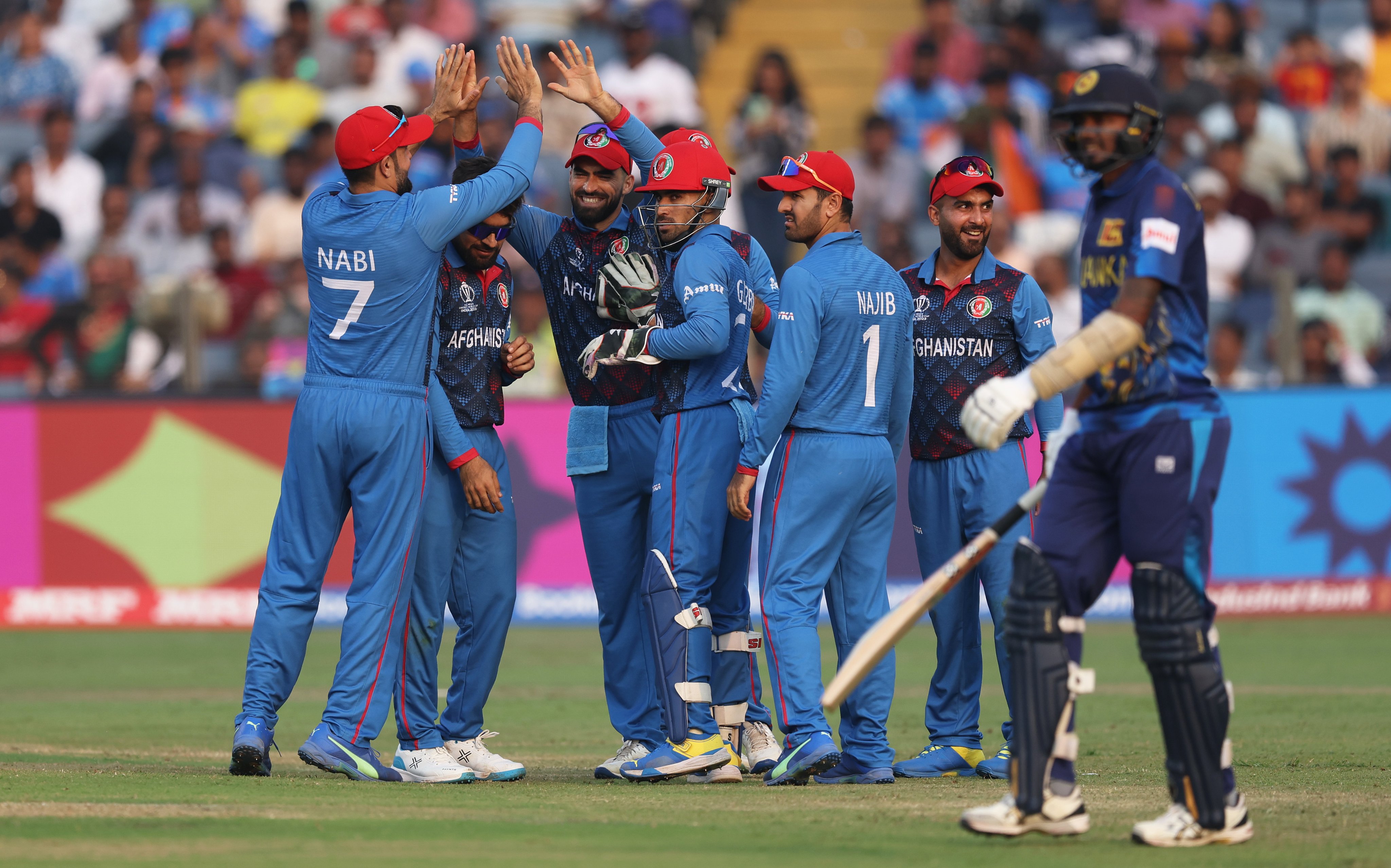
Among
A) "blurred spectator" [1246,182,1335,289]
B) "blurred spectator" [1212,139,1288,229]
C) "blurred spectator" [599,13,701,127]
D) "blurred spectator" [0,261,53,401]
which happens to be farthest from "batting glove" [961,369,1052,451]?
"blurred spectator" [599,13,701,127]

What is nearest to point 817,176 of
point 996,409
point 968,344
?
point 968,344

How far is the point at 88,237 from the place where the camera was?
17766 millimetres

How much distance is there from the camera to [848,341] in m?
7.33

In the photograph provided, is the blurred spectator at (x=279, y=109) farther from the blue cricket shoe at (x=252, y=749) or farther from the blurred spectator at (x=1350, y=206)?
the blue cricket shoe at (x=252, y=749)

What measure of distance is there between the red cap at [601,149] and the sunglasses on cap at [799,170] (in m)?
0.74

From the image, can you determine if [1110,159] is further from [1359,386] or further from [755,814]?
[1359,386]

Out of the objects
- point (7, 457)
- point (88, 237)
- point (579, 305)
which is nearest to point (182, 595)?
point (7, 457)

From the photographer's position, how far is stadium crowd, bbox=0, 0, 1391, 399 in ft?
48.4

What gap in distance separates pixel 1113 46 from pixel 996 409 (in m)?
14.0

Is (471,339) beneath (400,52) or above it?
beneath

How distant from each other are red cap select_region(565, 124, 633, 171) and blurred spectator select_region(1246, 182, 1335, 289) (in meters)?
9.64

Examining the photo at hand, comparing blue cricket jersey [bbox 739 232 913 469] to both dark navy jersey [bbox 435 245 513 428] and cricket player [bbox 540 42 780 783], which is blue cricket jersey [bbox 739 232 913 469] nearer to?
cricket player [bbox 540 42 780 783]

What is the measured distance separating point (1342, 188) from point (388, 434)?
12563 mm

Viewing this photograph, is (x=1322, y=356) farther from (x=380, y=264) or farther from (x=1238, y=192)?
(x=380, y=264)
